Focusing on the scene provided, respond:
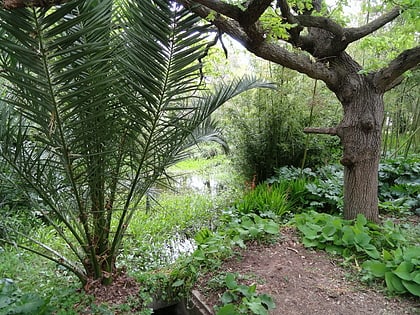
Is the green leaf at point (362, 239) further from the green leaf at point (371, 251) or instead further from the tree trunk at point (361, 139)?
the tree trunk at point (361, 139)

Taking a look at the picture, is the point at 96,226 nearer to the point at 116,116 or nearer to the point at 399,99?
the point at 116,116

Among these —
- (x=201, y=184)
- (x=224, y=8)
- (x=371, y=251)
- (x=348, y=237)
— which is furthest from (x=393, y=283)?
(x=201, y=184)

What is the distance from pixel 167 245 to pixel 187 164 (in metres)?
4.64

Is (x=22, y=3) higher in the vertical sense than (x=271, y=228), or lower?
higher

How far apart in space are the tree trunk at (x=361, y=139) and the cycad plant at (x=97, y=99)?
1.13 metres

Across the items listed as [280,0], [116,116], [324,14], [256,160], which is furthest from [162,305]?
[256,160]

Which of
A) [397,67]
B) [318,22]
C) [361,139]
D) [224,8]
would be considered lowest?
[361,139]

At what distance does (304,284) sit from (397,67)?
1.62m

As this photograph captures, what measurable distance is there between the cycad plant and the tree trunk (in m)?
1.13

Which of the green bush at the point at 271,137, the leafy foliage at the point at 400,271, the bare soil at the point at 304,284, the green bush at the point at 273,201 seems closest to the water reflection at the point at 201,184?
the green bush at the point at 271,137

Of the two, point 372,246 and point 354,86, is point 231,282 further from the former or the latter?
point 354,86

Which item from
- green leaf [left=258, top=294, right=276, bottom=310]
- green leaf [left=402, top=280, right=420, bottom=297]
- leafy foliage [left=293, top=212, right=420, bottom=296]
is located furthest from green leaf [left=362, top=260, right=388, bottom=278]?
green leaf [left=258, top=294, right=276, bottom=310]

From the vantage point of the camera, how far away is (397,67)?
215 cm

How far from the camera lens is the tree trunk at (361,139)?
2.32m
